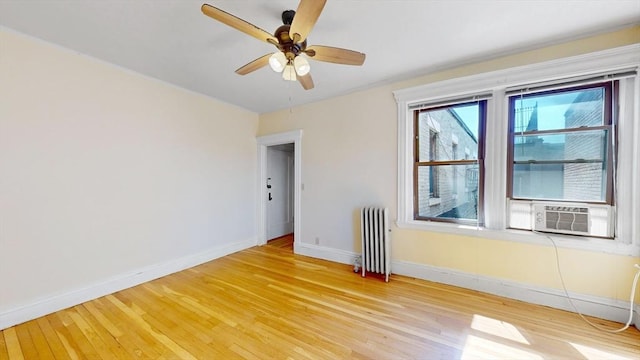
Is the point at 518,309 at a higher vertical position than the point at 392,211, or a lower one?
lower

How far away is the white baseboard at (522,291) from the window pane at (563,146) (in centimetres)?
126

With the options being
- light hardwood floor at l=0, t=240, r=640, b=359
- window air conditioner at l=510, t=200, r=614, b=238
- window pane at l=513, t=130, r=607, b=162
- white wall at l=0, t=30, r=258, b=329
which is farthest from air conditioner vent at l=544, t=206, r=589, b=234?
white wall at l=0, t=30, r=258, b=329

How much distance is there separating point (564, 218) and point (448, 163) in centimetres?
111

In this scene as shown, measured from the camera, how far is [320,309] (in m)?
2.22

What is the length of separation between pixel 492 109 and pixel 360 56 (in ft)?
5.45

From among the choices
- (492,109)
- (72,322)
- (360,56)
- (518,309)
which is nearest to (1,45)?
(72,322)

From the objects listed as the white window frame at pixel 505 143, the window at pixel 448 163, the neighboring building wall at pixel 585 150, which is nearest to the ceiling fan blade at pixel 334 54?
the white window frame at pixel 505 143

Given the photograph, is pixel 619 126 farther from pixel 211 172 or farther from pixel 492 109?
pixel 211 172

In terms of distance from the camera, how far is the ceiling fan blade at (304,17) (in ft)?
4.27

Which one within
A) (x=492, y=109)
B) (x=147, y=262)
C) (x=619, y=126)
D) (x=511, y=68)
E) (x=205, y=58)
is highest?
(x=205, y=58)

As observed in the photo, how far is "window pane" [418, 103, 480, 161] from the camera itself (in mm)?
2658

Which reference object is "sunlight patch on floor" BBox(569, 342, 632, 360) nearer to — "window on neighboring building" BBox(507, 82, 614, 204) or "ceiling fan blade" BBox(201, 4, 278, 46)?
"window on neighboring building" BBox(507, 82, 614, 204)

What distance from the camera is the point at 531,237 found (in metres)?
2.29

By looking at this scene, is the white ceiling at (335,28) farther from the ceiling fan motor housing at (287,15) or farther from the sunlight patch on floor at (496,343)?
the sunlight patch on floor at (496,343)
